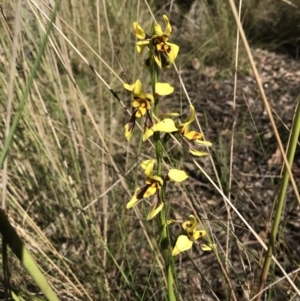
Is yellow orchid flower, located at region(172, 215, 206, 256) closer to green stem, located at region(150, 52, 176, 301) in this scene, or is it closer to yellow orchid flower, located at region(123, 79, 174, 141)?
green stem, located at region(150, 52, 176, 301)

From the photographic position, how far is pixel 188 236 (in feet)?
2.21

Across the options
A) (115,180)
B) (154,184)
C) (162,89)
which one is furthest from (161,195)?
(115,180)

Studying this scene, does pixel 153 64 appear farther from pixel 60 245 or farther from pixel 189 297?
pixel 60 245

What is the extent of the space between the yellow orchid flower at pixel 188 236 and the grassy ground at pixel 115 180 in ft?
0.21

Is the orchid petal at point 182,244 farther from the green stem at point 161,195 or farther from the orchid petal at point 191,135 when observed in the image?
the orchid petal at point 191,135

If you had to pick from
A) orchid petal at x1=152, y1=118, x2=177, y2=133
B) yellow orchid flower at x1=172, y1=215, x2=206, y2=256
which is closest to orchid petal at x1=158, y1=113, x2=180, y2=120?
orchid petal at x1=152, y1=118, x2=177, y2=133

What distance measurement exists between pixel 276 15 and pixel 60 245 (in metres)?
1.86

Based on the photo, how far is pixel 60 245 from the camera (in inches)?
50.9

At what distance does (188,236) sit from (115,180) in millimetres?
742

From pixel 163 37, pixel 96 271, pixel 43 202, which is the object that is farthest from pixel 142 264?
pixel 163 37

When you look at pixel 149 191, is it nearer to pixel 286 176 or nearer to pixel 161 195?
pixel 161 195

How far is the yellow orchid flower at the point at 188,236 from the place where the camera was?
2.15ft

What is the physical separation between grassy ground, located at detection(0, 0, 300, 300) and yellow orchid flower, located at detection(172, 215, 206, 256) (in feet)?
0.21

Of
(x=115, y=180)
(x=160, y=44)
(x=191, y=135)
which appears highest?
(x=160, y=44)
